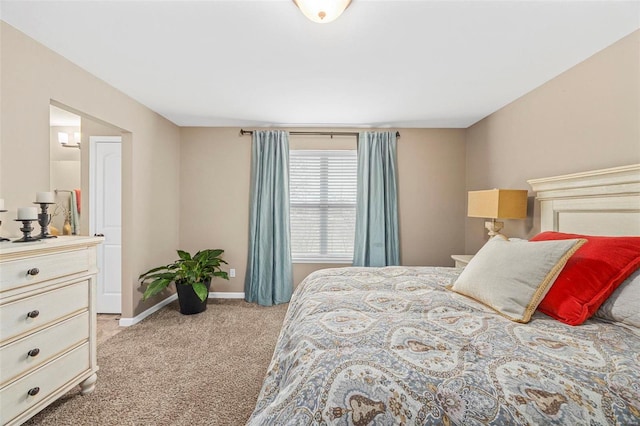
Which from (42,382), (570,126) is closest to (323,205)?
(570,126)

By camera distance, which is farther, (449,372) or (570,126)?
(570,126)

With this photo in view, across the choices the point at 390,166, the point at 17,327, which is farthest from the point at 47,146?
the point at 390,166

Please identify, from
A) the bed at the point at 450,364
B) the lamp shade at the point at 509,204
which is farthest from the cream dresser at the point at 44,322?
the lamp shade at the point at 509,204

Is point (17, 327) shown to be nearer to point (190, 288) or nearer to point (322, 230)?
point (190, 288)

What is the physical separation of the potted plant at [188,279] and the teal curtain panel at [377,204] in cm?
188

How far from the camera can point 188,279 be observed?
3416 millimetres

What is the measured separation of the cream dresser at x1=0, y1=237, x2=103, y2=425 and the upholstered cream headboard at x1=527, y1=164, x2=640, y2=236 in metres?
3.41

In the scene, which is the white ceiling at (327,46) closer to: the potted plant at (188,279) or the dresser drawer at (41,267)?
the dresser drawer at (41,267)

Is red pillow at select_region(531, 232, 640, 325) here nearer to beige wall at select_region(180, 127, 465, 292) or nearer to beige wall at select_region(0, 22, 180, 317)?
beige wall at select_region(180, 127, 465, 292)

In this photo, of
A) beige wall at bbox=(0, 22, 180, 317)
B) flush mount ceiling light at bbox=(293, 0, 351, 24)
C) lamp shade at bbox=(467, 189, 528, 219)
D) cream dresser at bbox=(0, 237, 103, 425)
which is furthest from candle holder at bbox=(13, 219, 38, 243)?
lamp shade at bbox=(467, 189, 528, 219)

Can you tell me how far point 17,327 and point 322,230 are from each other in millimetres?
3104

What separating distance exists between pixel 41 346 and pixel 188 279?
1.79m

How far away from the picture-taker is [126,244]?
123 inches

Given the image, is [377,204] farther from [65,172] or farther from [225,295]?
[65,172]
